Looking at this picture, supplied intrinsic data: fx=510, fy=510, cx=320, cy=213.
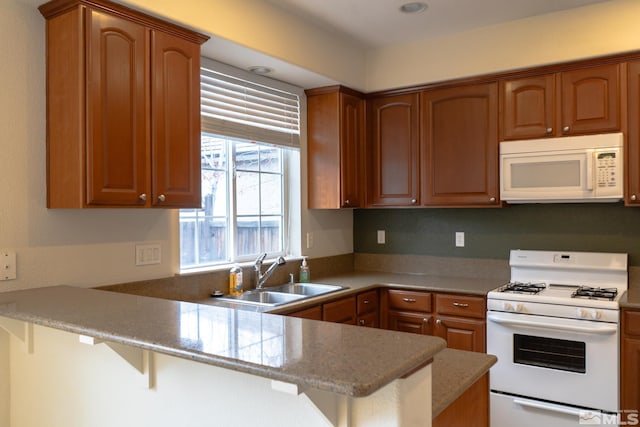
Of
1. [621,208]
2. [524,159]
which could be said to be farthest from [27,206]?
[621,208]

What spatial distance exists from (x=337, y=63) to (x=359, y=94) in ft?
1.27

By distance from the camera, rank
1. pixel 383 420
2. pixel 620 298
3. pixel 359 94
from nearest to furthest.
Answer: pixel 383 420 → pixel 620 298 → pixel 359 94

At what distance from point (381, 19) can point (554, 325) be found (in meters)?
2.07

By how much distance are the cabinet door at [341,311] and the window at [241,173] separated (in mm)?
683

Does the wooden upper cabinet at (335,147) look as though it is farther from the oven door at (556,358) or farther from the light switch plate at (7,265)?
A: the light switch plate at (7,265)

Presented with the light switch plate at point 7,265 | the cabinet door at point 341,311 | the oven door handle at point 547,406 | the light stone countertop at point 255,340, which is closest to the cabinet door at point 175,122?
the light switch plate at point 7,265

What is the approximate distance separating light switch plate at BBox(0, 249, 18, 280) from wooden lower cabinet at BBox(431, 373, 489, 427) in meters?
1.71

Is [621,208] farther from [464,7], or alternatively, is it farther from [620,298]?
→ [464,7]

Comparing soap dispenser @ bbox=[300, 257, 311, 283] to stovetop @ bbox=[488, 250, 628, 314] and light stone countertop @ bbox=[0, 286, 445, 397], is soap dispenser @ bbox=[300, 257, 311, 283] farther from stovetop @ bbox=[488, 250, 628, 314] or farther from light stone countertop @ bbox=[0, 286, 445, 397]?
light stone countertop @ bbox=[0, 286, 445, 397]

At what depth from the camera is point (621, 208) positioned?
3199mm

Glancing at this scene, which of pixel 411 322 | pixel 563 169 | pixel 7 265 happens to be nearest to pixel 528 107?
pixel 563 169

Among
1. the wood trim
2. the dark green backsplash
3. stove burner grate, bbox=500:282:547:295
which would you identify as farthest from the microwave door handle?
the wood trim

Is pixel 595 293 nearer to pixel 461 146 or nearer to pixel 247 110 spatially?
pixel 461 146

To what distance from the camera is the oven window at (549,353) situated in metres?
2.79
